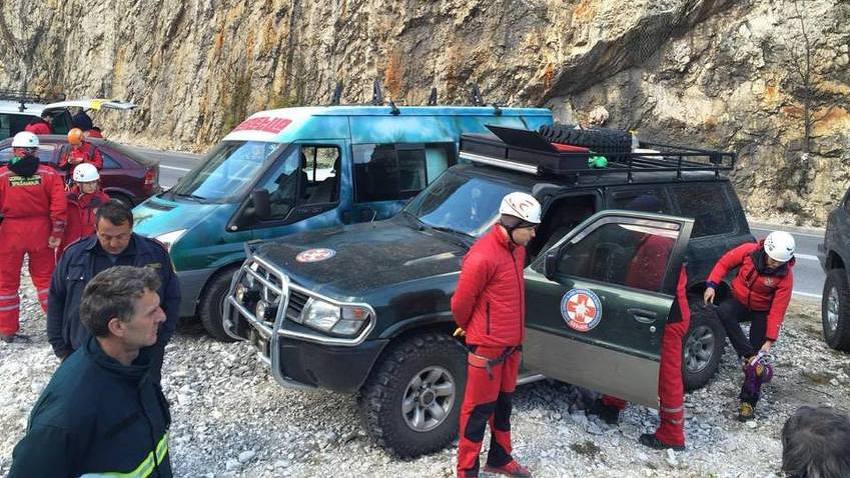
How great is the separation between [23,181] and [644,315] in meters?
5.48

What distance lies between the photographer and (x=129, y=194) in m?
10.4

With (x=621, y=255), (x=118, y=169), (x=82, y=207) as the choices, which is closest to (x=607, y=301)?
(x=621, y=255)

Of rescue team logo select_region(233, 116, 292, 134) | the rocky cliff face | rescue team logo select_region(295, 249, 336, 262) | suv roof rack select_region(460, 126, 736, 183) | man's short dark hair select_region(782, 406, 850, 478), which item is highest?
the rocky cliff face

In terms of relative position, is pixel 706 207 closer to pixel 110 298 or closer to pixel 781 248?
pixel 781 248

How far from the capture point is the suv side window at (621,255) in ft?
14.3

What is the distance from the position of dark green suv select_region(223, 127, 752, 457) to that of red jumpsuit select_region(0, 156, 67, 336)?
2.40m

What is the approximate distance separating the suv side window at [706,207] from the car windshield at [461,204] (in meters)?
1.64

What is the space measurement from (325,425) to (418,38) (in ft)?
60.2

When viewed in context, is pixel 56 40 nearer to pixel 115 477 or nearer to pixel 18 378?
pixel 18 378

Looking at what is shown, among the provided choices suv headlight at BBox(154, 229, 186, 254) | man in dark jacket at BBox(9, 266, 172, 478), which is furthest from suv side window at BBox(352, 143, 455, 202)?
man in dark jacket at BBox(9, 266, 172, 478)

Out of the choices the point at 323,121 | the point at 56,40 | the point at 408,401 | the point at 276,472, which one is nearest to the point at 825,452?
the point at 408,401

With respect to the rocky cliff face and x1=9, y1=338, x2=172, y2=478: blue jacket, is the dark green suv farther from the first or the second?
the rocky cliff face

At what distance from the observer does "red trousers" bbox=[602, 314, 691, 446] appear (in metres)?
4.38

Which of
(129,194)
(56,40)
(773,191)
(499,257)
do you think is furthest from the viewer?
(56,40)
